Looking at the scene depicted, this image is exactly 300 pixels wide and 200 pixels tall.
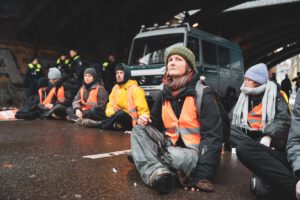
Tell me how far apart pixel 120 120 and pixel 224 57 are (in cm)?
603

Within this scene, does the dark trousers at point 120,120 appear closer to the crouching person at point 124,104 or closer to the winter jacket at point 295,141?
the crouching person at point 124,104

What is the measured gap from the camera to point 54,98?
972 cm

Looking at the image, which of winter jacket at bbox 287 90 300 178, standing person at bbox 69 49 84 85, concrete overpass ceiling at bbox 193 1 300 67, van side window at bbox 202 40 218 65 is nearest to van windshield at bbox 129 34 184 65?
van side window at bbox 202 40 218 65

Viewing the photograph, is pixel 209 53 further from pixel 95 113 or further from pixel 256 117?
pixel 256 117

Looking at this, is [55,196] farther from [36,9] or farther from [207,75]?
[36,9]

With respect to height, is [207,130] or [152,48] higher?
[152,48]

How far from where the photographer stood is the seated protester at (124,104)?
663 cm

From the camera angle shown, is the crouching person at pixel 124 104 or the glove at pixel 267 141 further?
the crouching person at pixel 124 104

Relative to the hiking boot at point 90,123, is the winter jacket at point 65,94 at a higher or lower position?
higher

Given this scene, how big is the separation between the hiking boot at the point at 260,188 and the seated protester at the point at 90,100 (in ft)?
17.1

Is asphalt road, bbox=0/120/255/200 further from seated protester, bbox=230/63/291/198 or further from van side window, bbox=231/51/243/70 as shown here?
van side window, bbox=231/51/243/70

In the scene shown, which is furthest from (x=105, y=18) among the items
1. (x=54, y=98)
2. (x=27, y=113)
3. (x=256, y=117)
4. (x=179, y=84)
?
(x=179, y=84)

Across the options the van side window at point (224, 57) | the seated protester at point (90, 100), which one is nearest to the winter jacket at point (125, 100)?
the seated protester at point (90, 100)

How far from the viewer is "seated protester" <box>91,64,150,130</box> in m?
6.63
